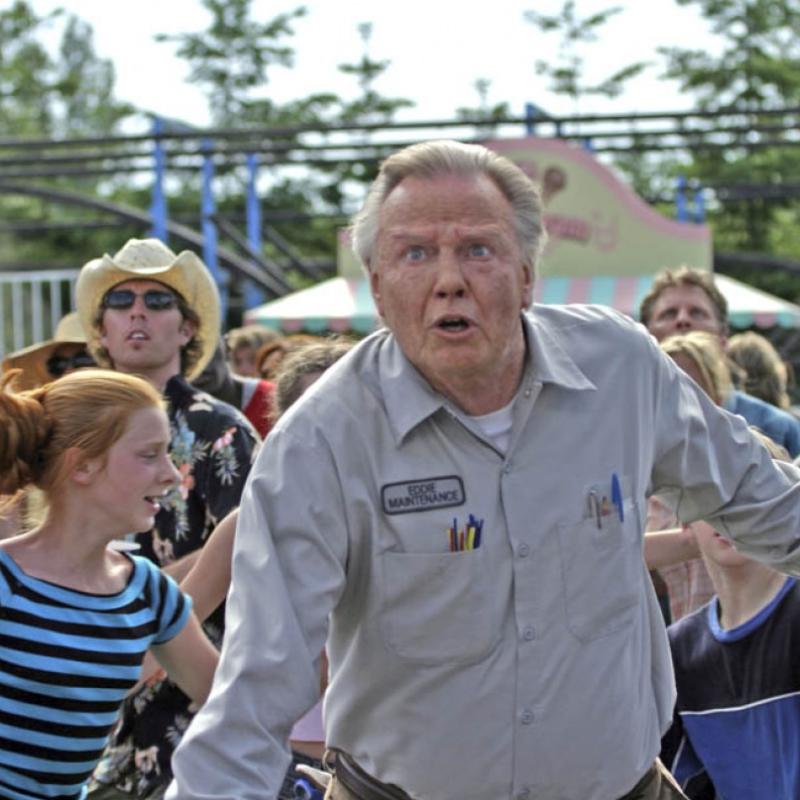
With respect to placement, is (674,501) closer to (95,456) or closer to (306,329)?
(95,456)

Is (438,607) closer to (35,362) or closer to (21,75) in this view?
(35,362)

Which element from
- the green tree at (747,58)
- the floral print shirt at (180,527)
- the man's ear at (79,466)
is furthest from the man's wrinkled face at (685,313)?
the green tree at (747,58)

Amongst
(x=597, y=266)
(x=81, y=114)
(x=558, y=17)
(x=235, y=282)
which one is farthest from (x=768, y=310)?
(x=81, y=114)

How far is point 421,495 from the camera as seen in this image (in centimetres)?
290

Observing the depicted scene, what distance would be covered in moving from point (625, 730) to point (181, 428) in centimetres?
214

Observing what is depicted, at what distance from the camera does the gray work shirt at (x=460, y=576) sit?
282 centimetres

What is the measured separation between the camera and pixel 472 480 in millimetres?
2932

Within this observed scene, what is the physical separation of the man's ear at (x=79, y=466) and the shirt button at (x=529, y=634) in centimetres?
141

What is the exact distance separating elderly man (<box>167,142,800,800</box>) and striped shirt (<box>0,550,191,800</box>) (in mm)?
761

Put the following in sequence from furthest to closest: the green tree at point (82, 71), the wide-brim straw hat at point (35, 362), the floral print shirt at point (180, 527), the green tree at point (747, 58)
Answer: the green tree at point (82, 71)
the green tree at point (747, 58)
the wide-brim straw hat at point (35, 362)
the floral print shirt at point (180, 527)

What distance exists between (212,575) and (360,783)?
1280mm

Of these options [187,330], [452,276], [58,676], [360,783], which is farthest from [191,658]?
[187,330]

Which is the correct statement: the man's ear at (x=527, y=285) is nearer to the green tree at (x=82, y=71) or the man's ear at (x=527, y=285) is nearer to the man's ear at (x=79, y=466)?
the man's ear at (x=79, y=466)

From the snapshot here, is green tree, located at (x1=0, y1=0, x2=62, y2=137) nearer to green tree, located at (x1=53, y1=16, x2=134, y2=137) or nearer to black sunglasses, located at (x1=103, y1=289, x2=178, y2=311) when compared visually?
green tree, located at (x1=53, y1=16, x2=134, y2=137)
